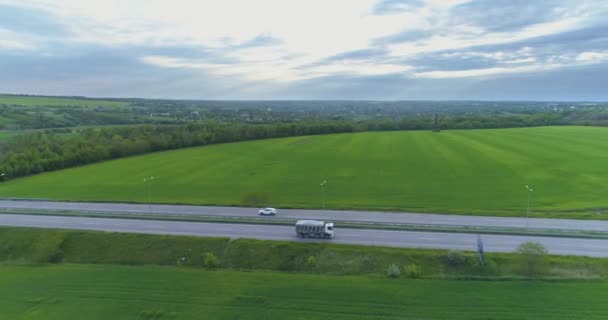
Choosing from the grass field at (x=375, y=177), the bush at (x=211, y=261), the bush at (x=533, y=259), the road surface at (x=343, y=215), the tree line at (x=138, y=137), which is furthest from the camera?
the tree line at (x=138, y=137)

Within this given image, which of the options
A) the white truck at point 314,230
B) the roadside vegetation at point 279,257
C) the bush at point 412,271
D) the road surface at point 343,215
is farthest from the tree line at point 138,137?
the bush at point 412,271

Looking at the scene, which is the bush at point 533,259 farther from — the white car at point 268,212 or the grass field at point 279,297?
the white car at point 268,212

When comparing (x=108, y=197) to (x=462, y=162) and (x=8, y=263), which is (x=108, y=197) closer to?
(x=8, y=263)

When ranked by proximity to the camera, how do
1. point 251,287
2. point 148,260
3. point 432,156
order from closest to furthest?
point 251,287 → point 148,260 → point 432,156

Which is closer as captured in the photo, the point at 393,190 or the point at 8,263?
the point at 8,263

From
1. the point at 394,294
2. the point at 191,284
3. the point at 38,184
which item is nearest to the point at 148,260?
the point at 191,284

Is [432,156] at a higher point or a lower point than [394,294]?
higher
